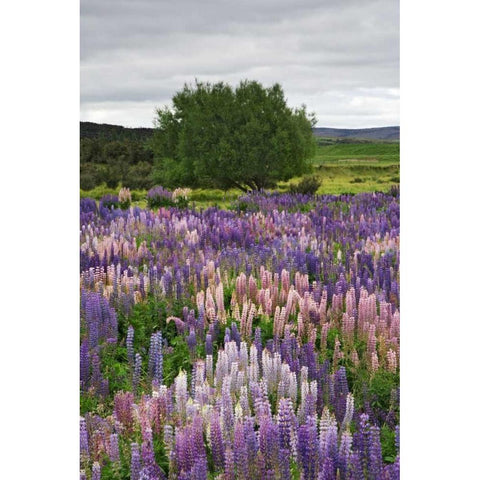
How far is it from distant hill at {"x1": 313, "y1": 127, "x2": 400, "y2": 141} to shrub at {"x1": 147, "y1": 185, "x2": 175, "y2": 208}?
2760 millimetres

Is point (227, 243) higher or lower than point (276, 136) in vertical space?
lower

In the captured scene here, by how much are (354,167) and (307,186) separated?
1.24m

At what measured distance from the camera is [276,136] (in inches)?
258

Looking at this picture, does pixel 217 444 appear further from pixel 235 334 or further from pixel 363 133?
pixel 363 133

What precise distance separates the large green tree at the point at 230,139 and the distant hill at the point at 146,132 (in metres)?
0.17

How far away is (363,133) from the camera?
5191 mm

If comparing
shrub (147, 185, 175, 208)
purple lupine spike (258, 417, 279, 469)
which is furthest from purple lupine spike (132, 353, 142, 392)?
shrub (147, 185, 175, 208)
